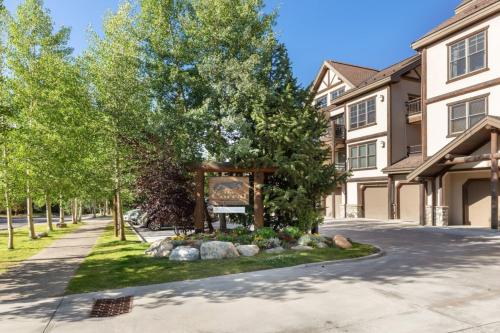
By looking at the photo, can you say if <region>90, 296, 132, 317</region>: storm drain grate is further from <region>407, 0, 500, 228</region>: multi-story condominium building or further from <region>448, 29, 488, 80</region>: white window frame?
<region>448, 29, 488, 80</region>: white window frame

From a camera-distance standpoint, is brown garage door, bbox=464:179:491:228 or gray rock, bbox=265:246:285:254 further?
brown garage door, bbox=464:179:491:228

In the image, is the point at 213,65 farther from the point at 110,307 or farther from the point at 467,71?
the point at 467,71

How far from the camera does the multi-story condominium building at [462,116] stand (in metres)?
18.2

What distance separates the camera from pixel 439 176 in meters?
21.2

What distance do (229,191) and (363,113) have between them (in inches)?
736

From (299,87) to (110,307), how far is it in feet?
38.3

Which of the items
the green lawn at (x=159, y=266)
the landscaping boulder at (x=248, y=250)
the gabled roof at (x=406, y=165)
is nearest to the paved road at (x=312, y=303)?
the green lawn at (x=159, y=266)

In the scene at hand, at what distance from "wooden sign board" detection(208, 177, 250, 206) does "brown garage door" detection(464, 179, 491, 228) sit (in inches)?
565

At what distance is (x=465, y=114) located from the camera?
20.0 m

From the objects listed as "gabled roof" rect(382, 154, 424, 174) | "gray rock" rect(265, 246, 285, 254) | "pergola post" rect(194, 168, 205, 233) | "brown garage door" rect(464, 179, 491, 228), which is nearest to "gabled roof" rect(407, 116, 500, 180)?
"brown garage door" rect(464, 179, 491, 228)

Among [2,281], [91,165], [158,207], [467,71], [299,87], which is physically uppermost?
[467,71]

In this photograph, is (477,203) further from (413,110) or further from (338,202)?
(338,202)

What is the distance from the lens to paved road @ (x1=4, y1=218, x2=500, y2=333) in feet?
19.1

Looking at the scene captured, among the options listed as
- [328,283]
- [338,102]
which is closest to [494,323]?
[328,283]
